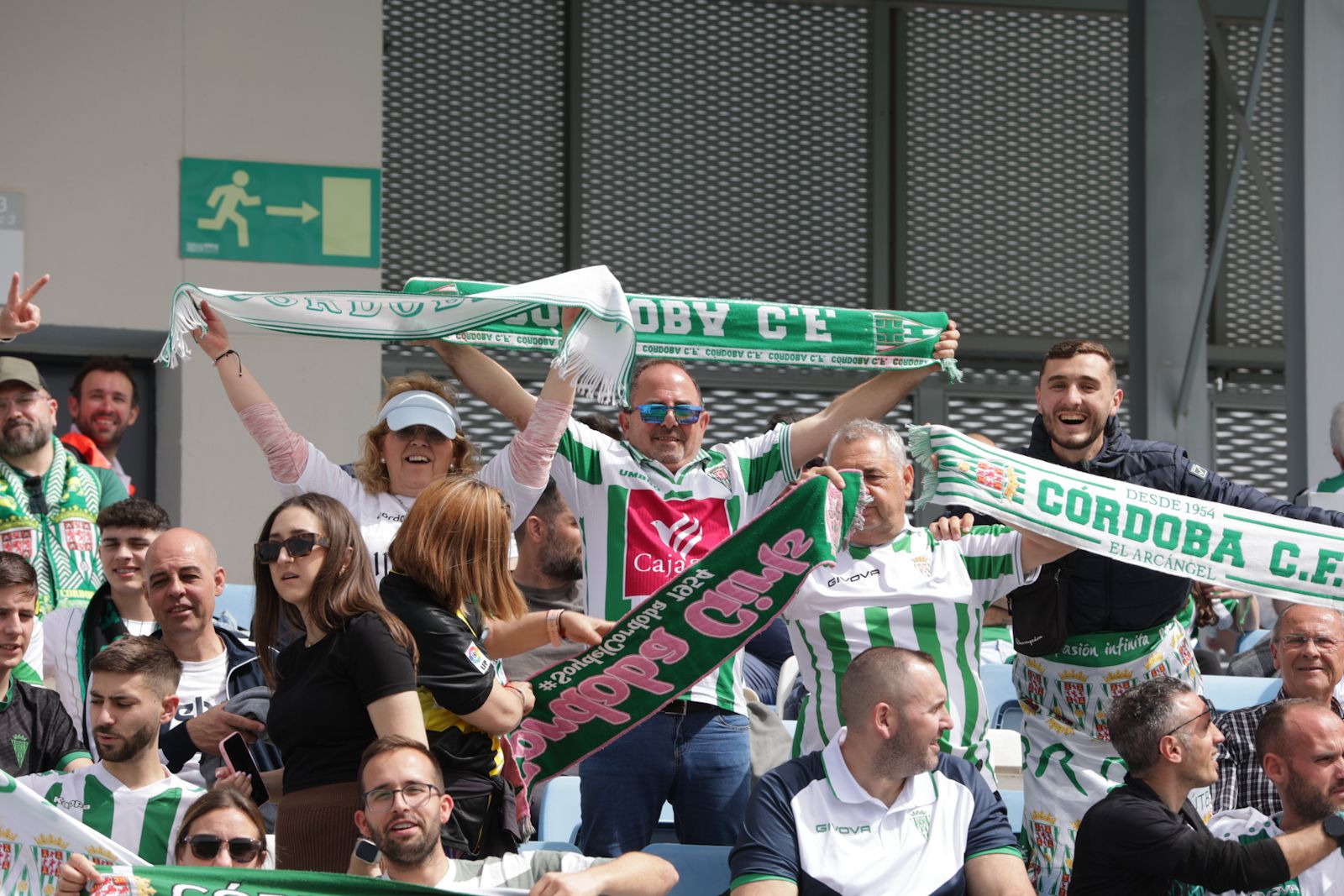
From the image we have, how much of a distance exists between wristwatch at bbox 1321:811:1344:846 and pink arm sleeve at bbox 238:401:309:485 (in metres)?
3.11

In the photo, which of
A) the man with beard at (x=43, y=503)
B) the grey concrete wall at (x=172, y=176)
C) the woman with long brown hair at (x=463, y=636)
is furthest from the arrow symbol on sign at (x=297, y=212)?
the woman with long brown hair at (x=463, y=636)

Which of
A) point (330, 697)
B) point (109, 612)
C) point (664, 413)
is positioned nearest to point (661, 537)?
point (664, 413)

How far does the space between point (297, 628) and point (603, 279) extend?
1570 millimetres

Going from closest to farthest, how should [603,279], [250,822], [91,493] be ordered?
[250,822]
[603,279]
[91,493]

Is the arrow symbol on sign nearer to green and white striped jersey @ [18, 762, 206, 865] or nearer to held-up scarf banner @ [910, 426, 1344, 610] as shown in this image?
held-up scarf banner @ [910, 426, 1344, 610]

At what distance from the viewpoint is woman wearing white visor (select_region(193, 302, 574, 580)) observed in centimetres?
529

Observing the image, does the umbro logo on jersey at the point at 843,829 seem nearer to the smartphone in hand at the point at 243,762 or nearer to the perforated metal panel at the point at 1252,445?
the smartphone in hand at the point at 243,762

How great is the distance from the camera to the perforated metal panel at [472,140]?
11.5 meters

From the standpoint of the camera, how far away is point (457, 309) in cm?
551

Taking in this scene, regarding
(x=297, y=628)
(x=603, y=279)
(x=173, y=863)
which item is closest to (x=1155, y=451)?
(x=603, y=279)

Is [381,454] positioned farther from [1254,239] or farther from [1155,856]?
[1254,239]

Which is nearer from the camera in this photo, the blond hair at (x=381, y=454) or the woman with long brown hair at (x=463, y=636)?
the woman with long brown hair at (x=463, y=636)

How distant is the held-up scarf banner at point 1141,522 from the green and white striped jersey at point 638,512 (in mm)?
619

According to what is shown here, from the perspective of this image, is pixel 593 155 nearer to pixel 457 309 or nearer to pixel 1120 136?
pixel 1120 136
